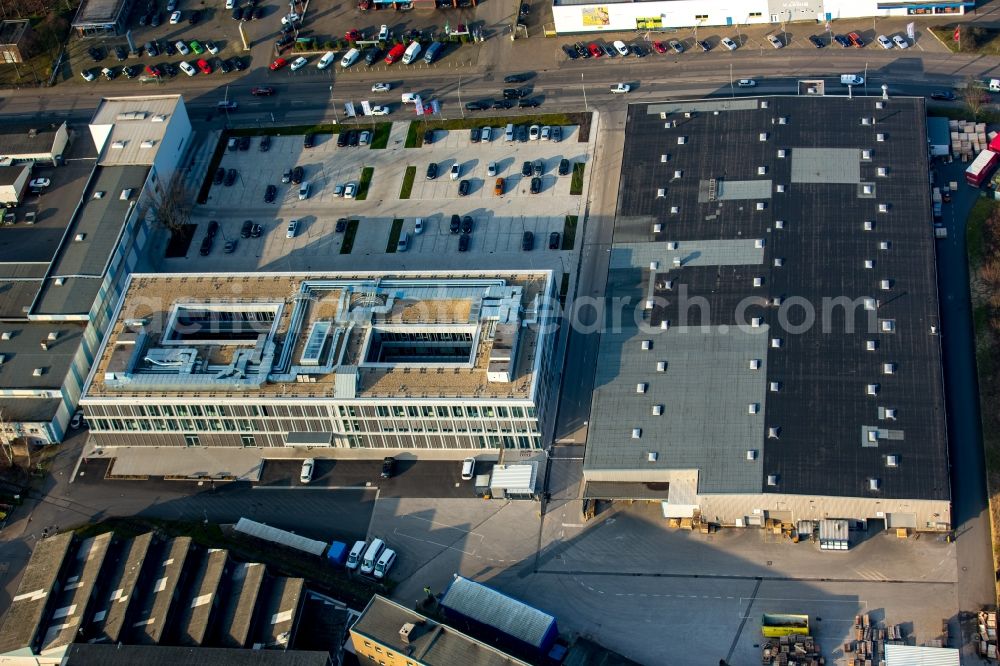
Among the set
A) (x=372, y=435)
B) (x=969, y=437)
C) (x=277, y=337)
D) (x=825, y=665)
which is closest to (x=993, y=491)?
(x=969, y=437)

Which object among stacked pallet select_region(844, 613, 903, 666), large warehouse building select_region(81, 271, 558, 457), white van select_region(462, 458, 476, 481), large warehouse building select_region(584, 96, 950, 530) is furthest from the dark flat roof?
stacked pallet select_region(844, 613, 903, 666)

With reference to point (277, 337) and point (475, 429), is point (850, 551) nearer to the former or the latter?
point (475, 429)

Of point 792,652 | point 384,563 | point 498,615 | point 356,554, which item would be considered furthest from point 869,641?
point 356,554

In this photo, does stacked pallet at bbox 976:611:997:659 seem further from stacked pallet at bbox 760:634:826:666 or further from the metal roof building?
the metal roof building

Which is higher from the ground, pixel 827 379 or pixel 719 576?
pixel 827 379

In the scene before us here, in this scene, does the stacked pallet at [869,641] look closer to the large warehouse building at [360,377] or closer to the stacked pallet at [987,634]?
the stacked pallet at [987,634]

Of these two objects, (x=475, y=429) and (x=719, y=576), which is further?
(x=475, y=429)
